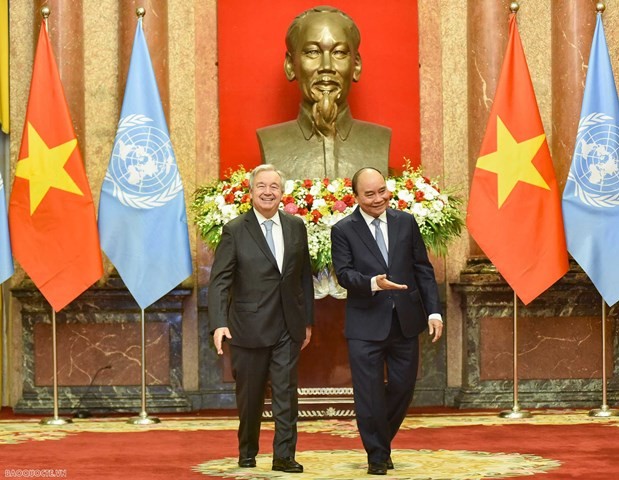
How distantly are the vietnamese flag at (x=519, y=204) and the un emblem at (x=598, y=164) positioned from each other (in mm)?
199

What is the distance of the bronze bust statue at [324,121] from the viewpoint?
381 inches

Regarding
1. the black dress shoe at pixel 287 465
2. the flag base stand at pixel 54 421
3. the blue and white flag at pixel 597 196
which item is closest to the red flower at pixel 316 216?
the blue and white flag at pixel 597 196

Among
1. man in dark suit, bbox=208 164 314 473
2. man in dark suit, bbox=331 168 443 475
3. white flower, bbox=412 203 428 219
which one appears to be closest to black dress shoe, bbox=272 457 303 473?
man in dark suit, bbox=208 164 314 473

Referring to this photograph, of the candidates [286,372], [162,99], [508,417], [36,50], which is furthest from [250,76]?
[286,372]

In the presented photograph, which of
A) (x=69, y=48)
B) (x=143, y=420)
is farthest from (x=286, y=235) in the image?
Result: (x=69, y=48)

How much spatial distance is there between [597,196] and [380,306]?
3294mm

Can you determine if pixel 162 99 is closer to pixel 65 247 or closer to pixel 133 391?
pixel 65 247

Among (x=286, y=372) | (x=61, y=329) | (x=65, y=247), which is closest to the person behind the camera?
(x=286, y=372)

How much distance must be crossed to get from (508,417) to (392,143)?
254 centimetres

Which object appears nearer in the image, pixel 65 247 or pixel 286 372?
pixel 286 372

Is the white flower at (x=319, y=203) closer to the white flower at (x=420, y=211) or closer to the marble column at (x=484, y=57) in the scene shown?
the white flower at (x=420, y=211)

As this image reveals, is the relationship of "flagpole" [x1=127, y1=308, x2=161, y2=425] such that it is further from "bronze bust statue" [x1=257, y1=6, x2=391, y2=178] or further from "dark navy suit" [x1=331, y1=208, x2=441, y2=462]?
"dark navy suit" [x1=331, y1=208, x2=441, y2=462]

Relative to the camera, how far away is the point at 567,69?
33.6ft

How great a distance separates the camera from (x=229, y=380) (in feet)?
33.7
